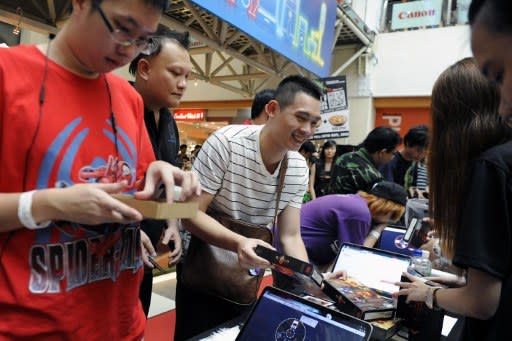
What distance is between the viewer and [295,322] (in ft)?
3.12

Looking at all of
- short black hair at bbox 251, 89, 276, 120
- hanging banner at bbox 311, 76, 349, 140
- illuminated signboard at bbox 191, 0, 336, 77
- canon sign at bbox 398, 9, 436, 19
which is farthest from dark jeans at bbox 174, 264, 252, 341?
canon sign at bbox 398, 9, 436, 19

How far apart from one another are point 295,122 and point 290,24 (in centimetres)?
339

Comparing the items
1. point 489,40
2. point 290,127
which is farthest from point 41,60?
point 290,127

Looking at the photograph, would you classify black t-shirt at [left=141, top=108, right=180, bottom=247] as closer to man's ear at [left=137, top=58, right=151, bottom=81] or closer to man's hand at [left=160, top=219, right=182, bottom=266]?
man's hand at [left=160, top=219, right=182, bottom=266]

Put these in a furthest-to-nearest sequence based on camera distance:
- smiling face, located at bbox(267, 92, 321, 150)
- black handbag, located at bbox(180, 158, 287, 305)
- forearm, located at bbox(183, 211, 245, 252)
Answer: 1. smiling face, located at bbox(267, 92, 321, 150)
2. black handbag, located at bbox(180, 158, 287, 305)
3. forearm, located at bbox(183, 211, 245, 252)

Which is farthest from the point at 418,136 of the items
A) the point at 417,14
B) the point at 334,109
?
the point at 417,14

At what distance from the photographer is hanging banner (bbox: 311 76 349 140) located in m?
5.50

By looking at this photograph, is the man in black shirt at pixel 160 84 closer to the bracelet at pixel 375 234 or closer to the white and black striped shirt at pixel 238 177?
the white and black striped shirt at pixel 238 177

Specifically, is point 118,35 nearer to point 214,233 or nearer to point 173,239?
point 214,233

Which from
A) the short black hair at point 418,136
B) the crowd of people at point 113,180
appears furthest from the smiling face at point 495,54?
the short black hair at point 418,136

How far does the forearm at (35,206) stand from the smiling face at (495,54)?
792mm

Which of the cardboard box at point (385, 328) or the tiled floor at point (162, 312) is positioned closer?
the cardboard box at point (385, 328)

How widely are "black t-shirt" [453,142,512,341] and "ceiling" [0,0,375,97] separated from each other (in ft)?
5.53

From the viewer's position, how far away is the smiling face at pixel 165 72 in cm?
164
